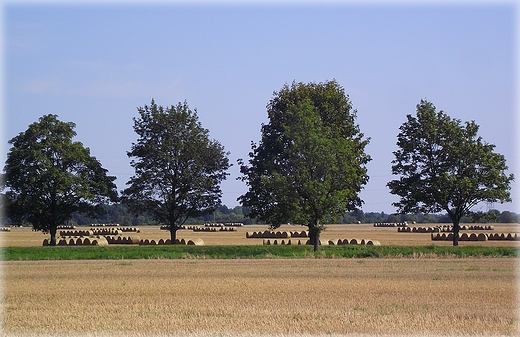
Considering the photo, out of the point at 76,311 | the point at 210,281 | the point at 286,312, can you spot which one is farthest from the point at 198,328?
the point at 210,281

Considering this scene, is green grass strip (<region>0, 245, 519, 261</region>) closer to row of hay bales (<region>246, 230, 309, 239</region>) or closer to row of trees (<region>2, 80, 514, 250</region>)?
row of trees (<region>2, 80, 514, 250</region>)

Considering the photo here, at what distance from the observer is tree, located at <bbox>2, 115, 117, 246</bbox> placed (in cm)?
6362

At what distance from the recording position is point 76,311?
20922mm

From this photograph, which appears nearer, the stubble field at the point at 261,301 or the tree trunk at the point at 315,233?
the stubble field at the point at 261,301

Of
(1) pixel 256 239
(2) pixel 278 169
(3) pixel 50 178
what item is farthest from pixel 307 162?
(1) pixel 256 239

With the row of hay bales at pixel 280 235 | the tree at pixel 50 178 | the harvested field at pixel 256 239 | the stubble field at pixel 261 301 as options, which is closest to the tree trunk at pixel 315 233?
the harvested field at pixel 256 239

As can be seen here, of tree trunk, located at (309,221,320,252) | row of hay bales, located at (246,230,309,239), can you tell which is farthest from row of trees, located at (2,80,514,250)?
row of hay bales, located at (246,230,309,239)

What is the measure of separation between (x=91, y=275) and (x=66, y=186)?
32122mm

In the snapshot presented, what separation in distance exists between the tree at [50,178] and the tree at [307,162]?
47.3 feet

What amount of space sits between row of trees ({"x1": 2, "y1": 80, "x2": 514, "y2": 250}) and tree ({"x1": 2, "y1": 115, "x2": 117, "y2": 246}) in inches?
3.6

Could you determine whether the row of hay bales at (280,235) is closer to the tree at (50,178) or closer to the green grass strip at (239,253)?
the tree at (50,178)

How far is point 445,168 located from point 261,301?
1635 inches

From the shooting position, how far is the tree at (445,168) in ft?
196

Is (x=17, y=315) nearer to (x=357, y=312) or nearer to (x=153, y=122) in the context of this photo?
(x=357, y=312)
